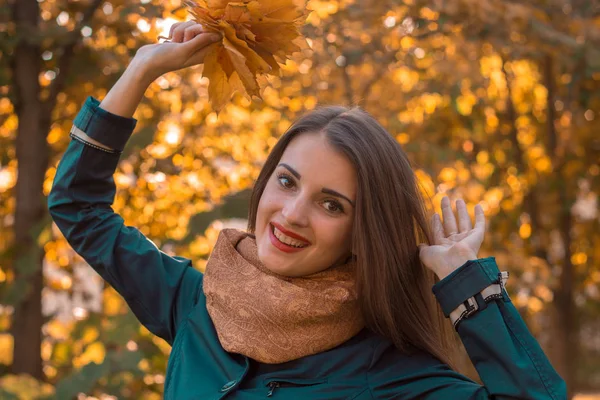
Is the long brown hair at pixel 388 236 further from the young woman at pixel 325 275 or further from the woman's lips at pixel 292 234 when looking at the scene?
the woman's lips at pixel 292 234

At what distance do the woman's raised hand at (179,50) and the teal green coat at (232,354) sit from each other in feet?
0.52

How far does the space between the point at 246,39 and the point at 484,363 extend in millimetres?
884

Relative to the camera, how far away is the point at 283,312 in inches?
73.2

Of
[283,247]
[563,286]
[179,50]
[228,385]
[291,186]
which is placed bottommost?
[563,286]

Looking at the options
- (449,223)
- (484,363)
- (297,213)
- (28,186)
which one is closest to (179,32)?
(297,213)

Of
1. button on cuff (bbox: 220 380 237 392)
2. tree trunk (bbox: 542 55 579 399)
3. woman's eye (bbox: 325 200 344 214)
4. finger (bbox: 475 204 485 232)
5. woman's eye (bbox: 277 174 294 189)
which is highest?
woman's eye (bbox: 277 174 294 189)

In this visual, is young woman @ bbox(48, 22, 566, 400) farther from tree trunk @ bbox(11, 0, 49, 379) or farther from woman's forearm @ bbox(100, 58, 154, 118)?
tree trunk @ bbox(11, 0, 49, 379)

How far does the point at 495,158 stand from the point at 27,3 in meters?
3.15

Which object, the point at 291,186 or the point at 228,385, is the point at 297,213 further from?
the point at 228,385

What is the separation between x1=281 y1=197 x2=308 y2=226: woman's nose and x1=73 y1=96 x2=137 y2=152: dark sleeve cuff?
0.52 m

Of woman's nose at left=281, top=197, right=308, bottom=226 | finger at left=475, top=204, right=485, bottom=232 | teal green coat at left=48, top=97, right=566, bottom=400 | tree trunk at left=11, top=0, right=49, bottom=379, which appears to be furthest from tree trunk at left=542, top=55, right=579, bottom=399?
woman's nose at left=281, top=197, right=308, bottom=226

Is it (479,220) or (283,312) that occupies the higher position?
(479,220)

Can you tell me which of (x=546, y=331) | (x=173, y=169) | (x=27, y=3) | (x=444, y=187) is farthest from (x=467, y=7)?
(x=546, y=331)

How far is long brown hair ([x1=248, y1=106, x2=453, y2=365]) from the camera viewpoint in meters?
1.81
